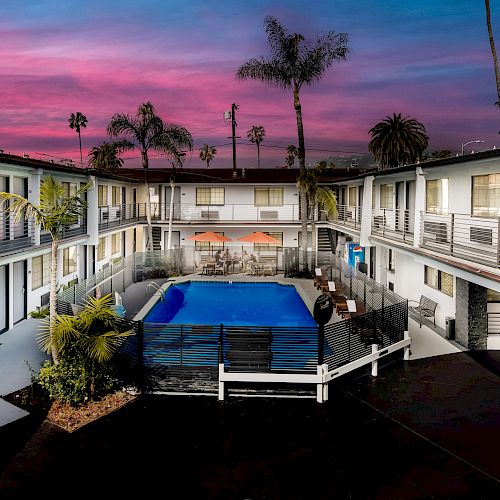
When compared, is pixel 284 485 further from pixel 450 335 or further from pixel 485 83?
pixel 485 83

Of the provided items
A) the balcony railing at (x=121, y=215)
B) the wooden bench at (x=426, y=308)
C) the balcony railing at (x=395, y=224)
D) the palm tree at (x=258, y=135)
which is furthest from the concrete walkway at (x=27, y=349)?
the palm tree at (x=258, y=135)

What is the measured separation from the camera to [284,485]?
28.7 feet

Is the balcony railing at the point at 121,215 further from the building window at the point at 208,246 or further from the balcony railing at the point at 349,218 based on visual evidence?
the balcony railing at the point at 349,218

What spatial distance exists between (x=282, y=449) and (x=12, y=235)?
13.7 m

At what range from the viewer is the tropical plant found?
11.8 metres

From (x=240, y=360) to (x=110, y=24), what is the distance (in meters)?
17.5

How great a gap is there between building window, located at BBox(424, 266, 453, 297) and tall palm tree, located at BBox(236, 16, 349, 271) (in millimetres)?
10687

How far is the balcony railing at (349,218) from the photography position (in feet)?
94.5

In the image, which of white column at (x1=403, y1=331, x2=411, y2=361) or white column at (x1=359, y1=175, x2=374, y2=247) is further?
white column at (x1=359, y1=175, x2=374, y2=247)

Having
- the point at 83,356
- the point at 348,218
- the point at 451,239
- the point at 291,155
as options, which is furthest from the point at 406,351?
the point at 291,155

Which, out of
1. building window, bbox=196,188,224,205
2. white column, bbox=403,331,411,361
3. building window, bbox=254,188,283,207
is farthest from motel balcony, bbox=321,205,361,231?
white column, bbox=403,331,411,361

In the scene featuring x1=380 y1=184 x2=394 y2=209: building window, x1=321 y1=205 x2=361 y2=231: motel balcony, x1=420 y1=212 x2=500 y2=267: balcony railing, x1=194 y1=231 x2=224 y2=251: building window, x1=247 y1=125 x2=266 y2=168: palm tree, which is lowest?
x1=194 y1=231 x2=224 y2=251: building window

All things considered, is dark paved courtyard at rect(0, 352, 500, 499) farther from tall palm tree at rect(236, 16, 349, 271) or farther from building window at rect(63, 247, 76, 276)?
tall palm tree at rect(236, 16, 349, 271)

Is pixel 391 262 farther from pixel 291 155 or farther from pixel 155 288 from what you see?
pixel 291 155
